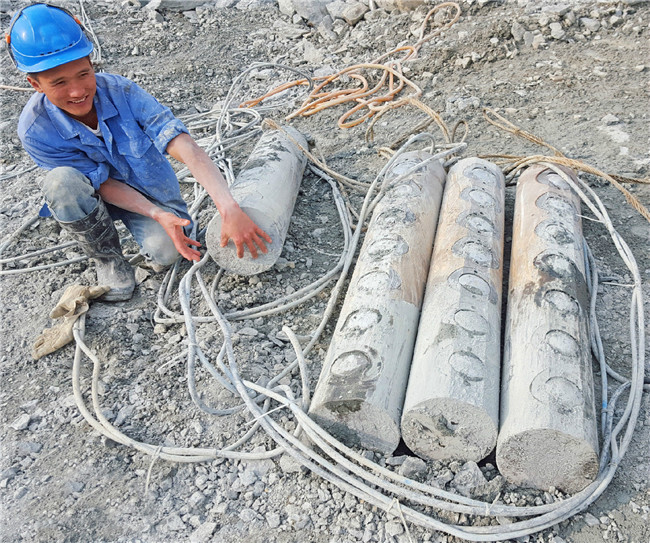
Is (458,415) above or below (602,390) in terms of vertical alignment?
above

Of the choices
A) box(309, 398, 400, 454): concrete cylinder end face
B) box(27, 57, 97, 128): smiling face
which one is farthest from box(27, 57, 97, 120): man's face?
box(309, 398, 400, 454): concrete cylinder end face

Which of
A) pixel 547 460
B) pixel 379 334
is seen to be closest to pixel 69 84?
pixel 379 334

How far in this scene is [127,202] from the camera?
296 centimetres

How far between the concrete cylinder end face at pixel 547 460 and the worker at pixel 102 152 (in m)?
1.43

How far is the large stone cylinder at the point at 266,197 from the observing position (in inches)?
112

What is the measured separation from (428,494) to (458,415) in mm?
305

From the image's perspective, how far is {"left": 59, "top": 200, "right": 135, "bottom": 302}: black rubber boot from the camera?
2848 millimetres

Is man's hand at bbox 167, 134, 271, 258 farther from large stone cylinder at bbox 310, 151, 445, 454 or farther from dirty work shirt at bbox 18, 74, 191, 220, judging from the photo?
large stone cylinder at bbox 310, 151, 445, 454

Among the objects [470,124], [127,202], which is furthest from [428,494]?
[470,124]

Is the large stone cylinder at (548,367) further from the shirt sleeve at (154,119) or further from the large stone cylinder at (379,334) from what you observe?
the shirt sleeve at (154,119)

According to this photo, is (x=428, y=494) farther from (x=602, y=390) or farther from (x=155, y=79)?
(x=155, y=79)

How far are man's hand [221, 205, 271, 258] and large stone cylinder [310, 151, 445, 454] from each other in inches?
19.3

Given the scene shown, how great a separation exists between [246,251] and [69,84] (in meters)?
1.05

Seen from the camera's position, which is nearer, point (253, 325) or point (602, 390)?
point (602, 390)
